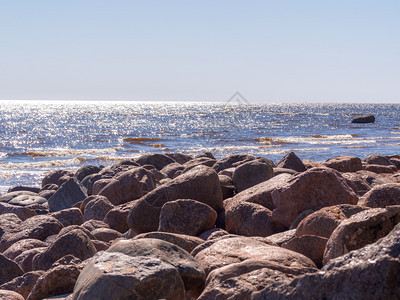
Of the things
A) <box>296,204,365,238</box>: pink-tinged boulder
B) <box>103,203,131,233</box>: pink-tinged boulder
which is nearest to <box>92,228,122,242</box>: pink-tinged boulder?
<box>103,203,131,233</box>: pink-tinged boulder

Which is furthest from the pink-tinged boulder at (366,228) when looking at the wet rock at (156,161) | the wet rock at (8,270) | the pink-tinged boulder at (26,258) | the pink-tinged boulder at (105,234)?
the wet rock at (156,161)

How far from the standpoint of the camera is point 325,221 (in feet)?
17.9

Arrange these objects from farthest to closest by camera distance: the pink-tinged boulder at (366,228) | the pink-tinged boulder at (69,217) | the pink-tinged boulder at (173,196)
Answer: the pink-tinged boulder at (69,217)
the pink-tinged boulder at (173,196)
the pink-tinged boulder at (366,228)

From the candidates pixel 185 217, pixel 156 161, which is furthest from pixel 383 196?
pixel 156 161

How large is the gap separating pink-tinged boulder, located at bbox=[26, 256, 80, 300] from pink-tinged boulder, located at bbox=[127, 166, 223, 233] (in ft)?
7.60

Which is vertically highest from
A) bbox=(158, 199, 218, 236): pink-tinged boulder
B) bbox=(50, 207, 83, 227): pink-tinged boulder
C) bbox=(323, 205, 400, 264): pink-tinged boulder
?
bbox=(323, 205, 400, 264): pink-tinged boulder

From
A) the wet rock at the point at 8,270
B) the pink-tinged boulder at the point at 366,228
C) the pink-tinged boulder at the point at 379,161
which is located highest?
the pink-tinged boulder at the point at 366,228

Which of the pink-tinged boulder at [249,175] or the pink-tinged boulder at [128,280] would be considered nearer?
the pink-tinged boulder at [128,280]

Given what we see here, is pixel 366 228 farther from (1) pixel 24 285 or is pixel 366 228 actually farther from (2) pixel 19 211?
(2) pixel 19 211

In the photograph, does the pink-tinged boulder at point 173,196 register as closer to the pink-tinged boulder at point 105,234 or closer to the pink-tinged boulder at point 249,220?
the pink-tinged boulder at point 249,220

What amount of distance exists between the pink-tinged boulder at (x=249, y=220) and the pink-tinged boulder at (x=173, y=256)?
2.41 m

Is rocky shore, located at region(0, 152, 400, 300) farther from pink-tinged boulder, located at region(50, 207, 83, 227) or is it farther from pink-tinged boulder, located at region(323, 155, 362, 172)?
pink-tinged boulder, located at region(323, 155, 362, 172)

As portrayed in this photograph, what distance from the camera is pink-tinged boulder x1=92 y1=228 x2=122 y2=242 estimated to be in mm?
7844

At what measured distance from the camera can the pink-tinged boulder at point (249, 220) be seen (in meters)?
6.93
